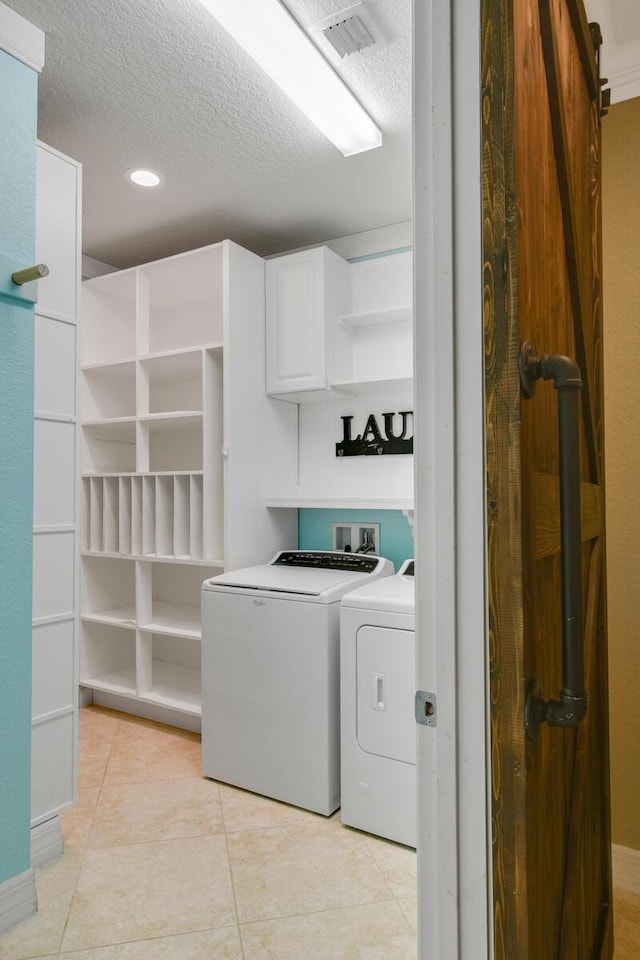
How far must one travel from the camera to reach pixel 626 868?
5.87 ft

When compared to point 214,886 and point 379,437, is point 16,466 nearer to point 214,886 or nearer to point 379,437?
point 214,886

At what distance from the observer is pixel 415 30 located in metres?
0.75

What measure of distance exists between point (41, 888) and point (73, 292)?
1950 millimetres

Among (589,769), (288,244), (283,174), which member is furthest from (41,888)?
(288,244)

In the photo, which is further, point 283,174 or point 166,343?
point 166,343

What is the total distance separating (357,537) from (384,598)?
0.89 m

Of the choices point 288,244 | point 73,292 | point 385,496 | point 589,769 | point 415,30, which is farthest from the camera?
point 288,244

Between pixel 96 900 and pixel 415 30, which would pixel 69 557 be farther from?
pixel 415 30

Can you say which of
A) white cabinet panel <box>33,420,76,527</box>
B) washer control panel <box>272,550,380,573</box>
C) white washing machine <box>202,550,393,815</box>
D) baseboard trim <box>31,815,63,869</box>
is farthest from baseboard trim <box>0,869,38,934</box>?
washer control panel <box>272,550,380,573</box>

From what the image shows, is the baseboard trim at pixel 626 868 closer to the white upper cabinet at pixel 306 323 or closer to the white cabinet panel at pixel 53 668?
the white cabinet panel at pixel 53 668

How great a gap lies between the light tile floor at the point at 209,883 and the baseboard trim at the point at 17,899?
0.03 meters

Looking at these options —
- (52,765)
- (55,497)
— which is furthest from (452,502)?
(52,765)

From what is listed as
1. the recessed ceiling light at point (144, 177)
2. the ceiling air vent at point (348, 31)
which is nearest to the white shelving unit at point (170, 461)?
the recessed ceiling light at point (144, 177)

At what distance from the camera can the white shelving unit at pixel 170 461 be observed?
282 cm
